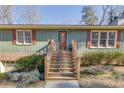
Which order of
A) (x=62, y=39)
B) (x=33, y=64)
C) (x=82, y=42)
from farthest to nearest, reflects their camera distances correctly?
(x=62, y=39), (x=82, y=42), (x=33, y=64)

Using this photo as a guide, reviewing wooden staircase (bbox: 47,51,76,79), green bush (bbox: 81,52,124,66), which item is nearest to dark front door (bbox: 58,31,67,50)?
green bush (bbox: 81,52,124,66)

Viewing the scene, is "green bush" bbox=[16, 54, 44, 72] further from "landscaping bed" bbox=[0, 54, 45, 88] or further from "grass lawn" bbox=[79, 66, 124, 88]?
"grass lawn" bbox=[79, 66, 124, 88]

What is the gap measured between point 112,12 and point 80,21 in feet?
24.8

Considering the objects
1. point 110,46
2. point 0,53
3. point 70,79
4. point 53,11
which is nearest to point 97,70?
point 70,79

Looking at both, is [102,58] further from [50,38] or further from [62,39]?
[50,38]

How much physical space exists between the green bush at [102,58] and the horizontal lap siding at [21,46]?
3.09 metres

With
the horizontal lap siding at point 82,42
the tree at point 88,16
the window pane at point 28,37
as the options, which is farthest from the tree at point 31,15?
the horizontal lap siding at point 82,42

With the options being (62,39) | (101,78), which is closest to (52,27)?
(62,39)

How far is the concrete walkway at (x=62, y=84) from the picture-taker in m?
7.60

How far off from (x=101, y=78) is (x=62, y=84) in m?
2.29

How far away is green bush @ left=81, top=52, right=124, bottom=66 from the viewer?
12047 millimetres

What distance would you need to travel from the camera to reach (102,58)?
12.2 meters

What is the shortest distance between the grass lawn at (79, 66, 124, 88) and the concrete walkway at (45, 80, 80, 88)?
294 mm

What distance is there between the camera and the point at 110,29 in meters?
13.0
